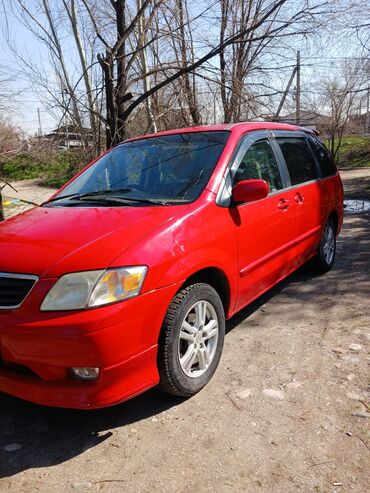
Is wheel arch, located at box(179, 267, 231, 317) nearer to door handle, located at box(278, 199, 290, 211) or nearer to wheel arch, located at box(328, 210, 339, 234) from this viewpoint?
door handle, located at box(278, 199, 290, 211)

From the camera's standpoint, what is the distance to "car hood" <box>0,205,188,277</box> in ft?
7.91

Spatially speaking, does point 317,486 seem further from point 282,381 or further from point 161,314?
point 161,314

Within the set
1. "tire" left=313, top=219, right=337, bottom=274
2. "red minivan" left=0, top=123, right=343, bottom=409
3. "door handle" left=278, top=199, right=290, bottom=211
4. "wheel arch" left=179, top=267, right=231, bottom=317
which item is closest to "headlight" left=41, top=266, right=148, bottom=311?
"red minivan" left=0, top=123, right=343, bottom=409

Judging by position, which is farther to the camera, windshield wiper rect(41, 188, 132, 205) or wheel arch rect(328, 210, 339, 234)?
wheel arch rect(328, 210, 339, 234)

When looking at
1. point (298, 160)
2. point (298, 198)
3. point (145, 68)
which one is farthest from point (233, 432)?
point (145, 68)

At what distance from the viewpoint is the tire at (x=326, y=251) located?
5105 millimetres

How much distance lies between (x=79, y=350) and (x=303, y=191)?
2970mm

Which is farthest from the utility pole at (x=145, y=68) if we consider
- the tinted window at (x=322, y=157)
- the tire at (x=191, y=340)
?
the tire at (x=191, y=340)

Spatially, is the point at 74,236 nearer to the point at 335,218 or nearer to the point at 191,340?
the point at 191,340

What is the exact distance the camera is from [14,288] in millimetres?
2418

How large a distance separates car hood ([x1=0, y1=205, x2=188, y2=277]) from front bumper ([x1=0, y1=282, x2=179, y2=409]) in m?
0.23

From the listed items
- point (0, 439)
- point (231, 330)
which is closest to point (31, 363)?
point (0, 439)

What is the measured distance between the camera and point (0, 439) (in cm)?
259

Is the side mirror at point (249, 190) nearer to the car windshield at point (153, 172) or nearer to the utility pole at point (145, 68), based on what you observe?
the car windshield at point (153, 172)
